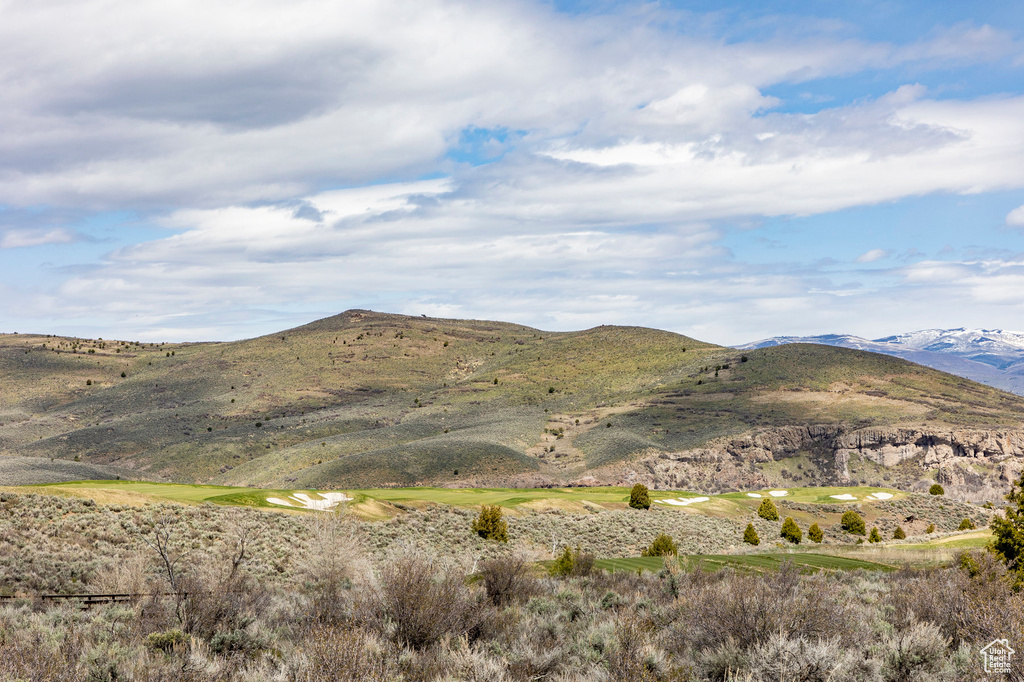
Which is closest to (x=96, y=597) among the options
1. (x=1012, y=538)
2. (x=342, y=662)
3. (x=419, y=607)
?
(x=419, y=607)

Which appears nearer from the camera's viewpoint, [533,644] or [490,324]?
[533,644]

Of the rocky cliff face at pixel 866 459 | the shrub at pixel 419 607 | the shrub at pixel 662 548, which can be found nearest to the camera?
the shrub at pixel 419 607

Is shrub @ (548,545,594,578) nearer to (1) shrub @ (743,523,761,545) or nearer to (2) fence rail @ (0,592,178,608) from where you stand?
(2) fence rail @ (0,592,178,608)

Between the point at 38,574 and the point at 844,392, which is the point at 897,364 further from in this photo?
the point at 38,574

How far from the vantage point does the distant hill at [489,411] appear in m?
74.9

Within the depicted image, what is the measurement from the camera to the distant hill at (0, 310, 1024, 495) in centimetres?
7494

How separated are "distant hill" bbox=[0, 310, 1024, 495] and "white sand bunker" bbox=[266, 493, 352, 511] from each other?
1129 inches

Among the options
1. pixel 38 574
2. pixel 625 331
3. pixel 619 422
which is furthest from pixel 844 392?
pixel 38 574

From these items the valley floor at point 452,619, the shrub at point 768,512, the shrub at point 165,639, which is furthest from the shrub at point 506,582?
the shrub at point 768,512

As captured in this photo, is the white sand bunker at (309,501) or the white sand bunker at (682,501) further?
the white sand bunker at (682,501)

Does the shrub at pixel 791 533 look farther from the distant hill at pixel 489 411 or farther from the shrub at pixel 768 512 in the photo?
the distant hill at pixel 489 411

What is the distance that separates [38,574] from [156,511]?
7963mm

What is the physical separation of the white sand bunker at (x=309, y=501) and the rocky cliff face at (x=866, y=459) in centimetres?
4142

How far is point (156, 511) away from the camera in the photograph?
27094 mm
